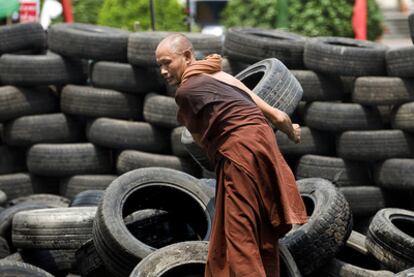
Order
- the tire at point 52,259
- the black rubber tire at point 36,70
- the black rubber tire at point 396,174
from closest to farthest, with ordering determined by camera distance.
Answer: the tire at point 52,259
the black rubber tire at point 396,174
the black rubber tire at point 36,70

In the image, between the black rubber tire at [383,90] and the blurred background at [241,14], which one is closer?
the black rubber tire at [383,90]

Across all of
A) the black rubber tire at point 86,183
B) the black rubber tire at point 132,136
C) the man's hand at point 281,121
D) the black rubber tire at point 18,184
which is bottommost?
the black rubber tire at point 18,184

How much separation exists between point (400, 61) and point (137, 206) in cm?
324

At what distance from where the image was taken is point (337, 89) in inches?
403

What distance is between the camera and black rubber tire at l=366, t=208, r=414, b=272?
7.47 meters

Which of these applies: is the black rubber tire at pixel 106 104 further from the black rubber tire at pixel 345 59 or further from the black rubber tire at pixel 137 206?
the black rubber tire at pixel 137 206

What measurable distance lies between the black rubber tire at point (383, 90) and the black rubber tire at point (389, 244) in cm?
197

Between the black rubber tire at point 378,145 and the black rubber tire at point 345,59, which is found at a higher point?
the black rubber tire at point 345,59

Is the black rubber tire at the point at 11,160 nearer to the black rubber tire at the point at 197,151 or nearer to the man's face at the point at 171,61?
the black rubber tire at the point at 197,151

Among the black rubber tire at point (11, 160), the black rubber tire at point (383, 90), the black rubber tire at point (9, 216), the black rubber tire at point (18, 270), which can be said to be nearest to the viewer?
the black rubber tire at point (18, 270)

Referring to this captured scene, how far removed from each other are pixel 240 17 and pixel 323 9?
6.97 feet

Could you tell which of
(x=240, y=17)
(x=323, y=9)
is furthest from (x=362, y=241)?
(x=240, y=17)

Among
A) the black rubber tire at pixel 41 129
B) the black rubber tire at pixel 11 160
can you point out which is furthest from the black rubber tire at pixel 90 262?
the black rubber tire at pixel 11 160

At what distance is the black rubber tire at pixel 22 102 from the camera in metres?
11.2
